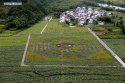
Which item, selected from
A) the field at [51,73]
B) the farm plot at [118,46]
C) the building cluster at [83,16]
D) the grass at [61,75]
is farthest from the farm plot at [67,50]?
the building cluster at [83,16]

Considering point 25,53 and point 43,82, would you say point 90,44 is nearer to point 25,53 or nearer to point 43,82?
point 25,53

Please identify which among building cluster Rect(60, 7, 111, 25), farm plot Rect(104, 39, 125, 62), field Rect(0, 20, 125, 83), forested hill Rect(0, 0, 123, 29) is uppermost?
field Rect(0, 20, 125, 83)

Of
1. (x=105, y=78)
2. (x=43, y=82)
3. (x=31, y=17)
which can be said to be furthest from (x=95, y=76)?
(x=31, y=17)

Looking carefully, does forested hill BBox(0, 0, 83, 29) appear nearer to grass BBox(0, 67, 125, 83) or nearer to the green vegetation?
the green vegetation

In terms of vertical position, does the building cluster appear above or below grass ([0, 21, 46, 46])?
below

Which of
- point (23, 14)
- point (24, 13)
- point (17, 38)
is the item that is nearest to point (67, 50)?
point (17, 38)

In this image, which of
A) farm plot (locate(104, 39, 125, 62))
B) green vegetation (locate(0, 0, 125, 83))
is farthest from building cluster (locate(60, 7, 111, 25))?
farm plot (locate(104, 39, 125, 62))

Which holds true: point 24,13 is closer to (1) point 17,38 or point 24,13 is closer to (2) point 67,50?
(1) point 17,38

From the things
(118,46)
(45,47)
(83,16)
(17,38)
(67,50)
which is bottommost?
(83,16)
